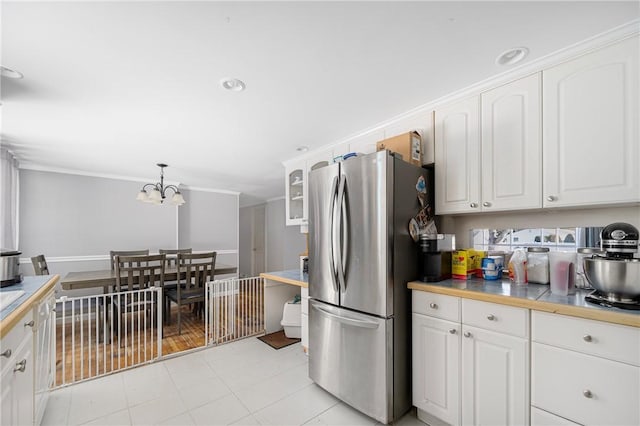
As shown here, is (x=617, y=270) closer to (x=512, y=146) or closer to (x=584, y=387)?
(x=584, y=387)

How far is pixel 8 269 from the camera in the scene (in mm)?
1738

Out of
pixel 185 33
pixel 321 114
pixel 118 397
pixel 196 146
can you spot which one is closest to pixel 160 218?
pixel 196 146

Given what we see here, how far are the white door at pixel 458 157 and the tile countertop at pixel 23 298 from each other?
2.38m

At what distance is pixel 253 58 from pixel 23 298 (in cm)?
Answer: 179

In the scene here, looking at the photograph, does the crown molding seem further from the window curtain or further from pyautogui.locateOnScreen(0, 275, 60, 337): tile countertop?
the window curtain

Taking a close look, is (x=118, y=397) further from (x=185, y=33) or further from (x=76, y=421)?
(x=185, y=33)

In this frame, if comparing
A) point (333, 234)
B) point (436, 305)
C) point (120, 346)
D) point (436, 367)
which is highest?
point (333, 234)

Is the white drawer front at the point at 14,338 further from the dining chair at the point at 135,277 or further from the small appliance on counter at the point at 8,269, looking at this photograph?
the dining chair at the point at 135,277

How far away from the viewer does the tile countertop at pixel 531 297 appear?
117 cm

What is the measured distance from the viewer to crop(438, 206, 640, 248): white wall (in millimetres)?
1618

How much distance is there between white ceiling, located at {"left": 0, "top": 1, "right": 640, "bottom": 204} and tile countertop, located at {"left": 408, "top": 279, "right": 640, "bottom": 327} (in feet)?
4.37

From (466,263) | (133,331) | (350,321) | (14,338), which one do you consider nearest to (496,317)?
(466,263)

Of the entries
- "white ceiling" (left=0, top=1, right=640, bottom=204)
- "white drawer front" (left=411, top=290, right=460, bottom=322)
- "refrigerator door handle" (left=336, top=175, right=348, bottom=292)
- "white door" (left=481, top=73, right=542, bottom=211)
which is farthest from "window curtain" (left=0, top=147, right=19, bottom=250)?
"white door" (left=481, top=73, right=542, bottom=211)

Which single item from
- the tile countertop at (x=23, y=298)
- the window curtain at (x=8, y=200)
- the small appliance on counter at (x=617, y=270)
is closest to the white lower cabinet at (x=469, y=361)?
the small appliance on counter at (x=617, y=270)
